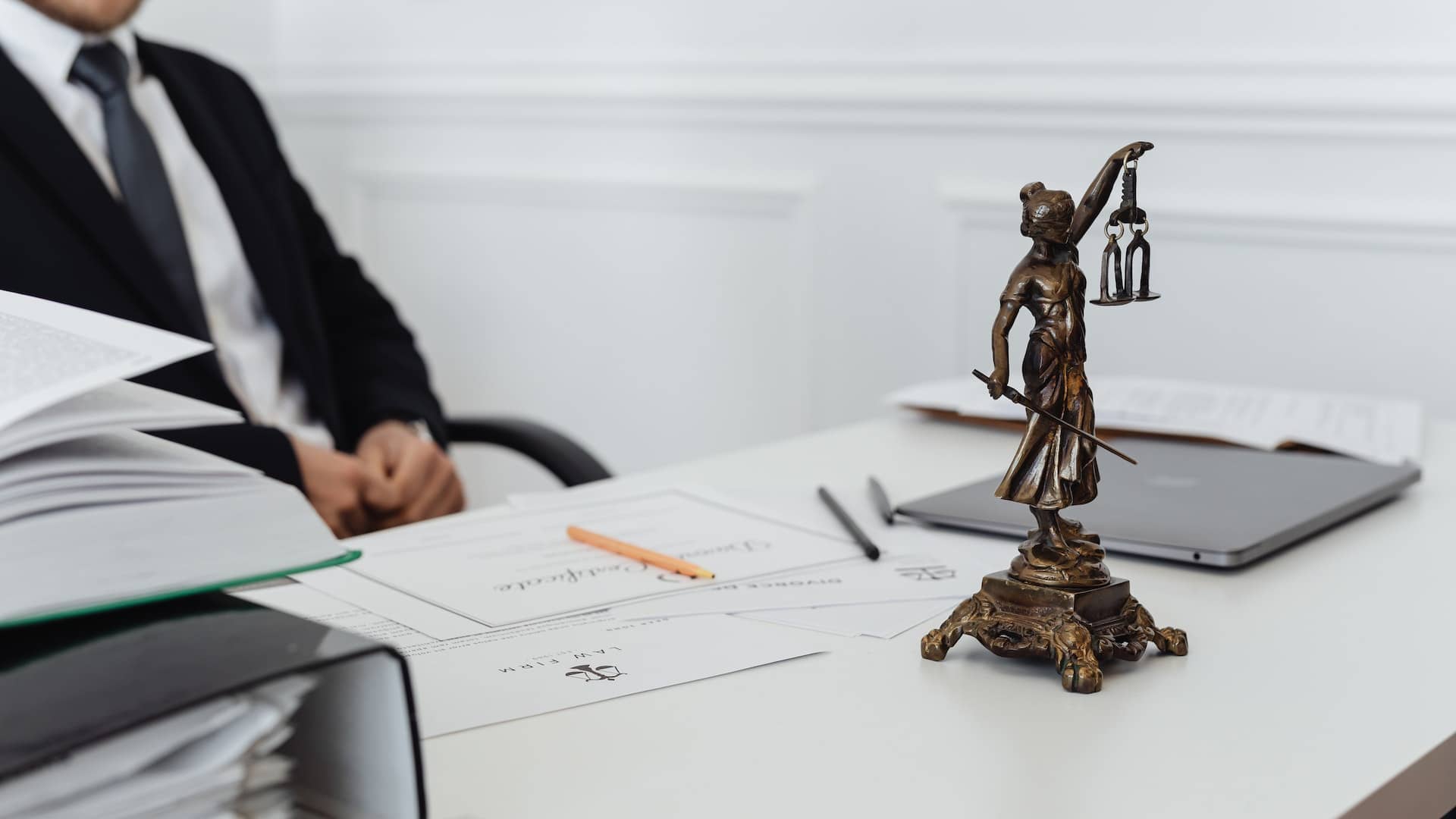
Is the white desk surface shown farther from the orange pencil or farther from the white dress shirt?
the white dress shirt

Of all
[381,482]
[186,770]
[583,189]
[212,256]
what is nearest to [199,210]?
[212,256]

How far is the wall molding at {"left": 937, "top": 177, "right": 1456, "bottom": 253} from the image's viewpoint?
5.31ft

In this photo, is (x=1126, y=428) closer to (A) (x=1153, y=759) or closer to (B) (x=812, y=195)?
(A) (x=1153, y=759)

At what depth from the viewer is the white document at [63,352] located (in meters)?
0.52

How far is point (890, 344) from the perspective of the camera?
82.2 inches

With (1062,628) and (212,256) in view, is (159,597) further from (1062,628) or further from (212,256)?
(212,256)

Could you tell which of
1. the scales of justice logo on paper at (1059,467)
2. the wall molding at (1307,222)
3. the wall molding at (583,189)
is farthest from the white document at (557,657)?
the wall molding at (583,189)

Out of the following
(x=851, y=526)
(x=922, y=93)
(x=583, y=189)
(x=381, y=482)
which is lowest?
(x=381, y=482)

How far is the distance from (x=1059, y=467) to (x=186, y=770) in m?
0.42

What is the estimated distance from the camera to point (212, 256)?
1735mm

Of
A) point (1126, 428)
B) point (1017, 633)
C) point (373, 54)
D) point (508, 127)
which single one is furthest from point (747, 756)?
point (373, 54)

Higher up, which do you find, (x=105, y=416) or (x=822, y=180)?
(x=822, y=180)

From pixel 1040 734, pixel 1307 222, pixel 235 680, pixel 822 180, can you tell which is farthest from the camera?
pixel 822 180

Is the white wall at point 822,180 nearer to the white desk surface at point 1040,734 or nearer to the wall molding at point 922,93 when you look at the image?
the wall molding at point 922,93
